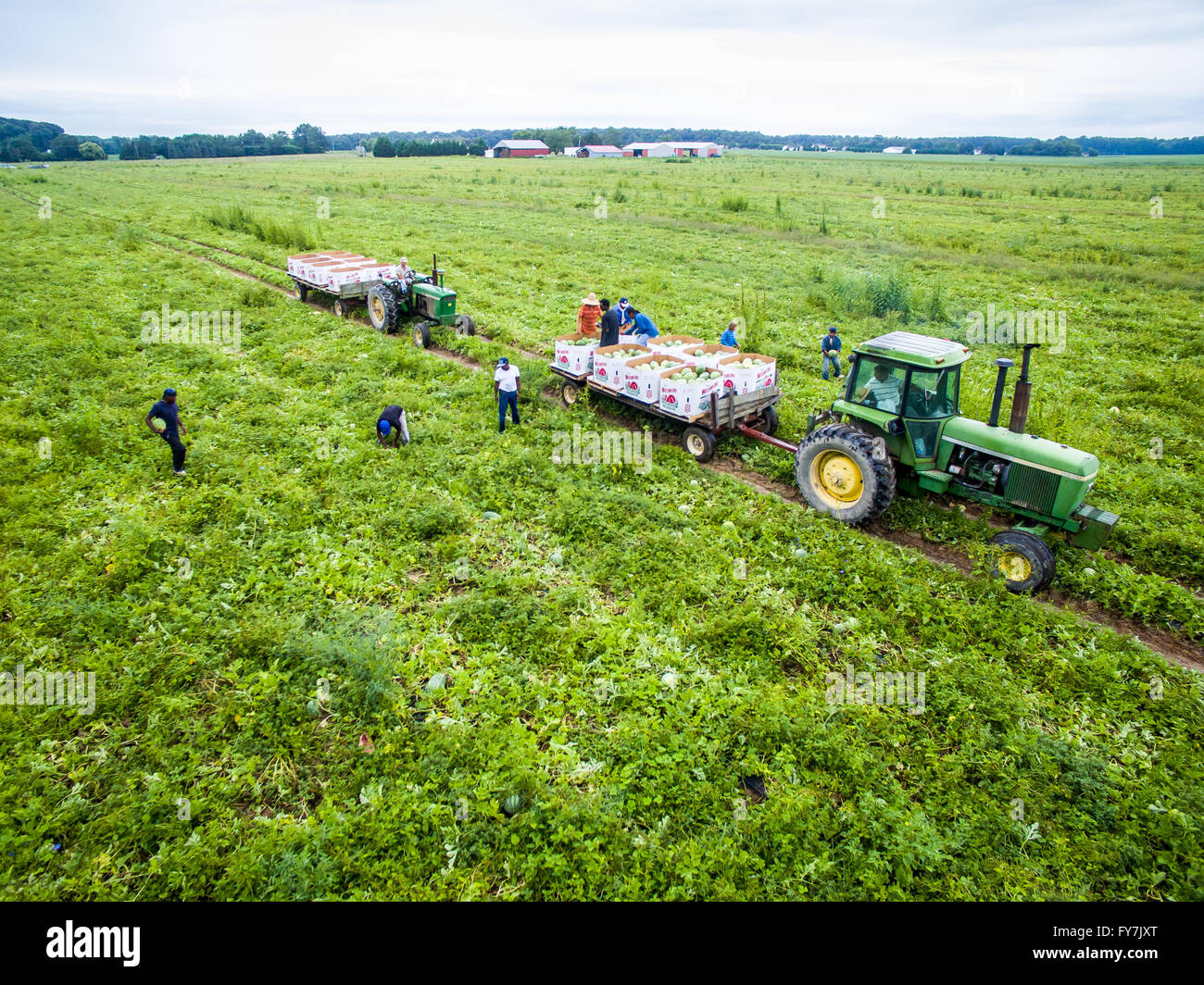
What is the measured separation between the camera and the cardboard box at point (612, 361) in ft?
39.8

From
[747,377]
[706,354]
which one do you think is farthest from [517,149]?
[747,377]

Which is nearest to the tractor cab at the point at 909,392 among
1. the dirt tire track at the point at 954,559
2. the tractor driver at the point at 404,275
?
the dirt tire track at the point at 954,559

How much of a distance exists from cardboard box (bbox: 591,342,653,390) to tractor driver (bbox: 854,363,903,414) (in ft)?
14.0

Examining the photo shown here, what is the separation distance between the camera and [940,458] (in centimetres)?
932

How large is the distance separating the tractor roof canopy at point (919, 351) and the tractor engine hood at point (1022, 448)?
88 cm

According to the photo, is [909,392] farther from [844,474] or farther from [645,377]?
[645,377]

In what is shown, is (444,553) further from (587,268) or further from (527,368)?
(587,268)

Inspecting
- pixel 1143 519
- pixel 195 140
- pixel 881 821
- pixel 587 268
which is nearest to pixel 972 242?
pixel 587 268

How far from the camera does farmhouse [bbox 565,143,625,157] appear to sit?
123 metres

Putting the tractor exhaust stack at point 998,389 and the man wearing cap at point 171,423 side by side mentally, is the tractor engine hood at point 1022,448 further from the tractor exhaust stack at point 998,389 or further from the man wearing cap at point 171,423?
the man wearing cap at point 171,423

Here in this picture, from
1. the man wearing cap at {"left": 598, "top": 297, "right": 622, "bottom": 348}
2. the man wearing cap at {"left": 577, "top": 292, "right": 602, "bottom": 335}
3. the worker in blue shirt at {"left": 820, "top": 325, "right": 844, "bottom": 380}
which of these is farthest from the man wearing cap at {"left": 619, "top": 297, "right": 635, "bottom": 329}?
the worker in blue shirt at {"left": 820, "top": 325, "right": 844, "bottom": 380}

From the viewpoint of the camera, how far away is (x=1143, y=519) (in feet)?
32.6

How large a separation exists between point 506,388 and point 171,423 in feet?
17.9

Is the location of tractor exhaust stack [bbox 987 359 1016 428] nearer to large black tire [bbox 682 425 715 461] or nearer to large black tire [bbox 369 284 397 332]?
large black tire [bbox 682 425 715 461]
